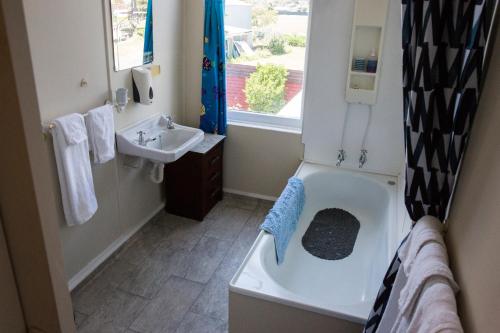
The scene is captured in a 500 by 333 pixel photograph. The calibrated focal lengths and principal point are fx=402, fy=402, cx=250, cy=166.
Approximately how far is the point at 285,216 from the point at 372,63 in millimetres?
1389

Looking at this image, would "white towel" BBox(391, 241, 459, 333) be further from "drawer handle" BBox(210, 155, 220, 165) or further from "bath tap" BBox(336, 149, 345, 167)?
"drawer handle" BBox(210, 155, 220, 165)

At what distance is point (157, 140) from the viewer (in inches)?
129

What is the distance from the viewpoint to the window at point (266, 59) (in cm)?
348

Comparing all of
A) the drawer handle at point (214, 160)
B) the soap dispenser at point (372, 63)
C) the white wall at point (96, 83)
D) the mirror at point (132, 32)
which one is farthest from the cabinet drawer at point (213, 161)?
the soap dispenser at point (372, 63)

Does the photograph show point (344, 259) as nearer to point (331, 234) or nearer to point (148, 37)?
point (331, 234)

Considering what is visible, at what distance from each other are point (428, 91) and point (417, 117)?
3.9 inches

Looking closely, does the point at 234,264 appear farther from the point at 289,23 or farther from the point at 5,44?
the point at 5,44

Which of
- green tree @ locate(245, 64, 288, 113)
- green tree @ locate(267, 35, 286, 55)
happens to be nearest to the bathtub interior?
green tree @ locate(245, 64, 288, 113)

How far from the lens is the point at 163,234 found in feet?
11.0

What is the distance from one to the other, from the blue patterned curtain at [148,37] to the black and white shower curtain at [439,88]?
214 cm

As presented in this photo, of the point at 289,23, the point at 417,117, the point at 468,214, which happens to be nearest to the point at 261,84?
the point at 289,23

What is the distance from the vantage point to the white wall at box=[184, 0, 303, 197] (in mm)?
3572

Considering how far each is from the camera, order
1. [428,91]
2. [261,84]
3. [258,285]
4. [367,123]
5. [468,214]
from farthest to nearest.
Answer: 1. [261,84]
2. [367,123]
3. [258,285]
4. [428,91]
5. [468,214]

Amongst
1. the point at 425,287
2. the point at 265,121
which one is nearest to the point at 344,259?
the point at 265,121
